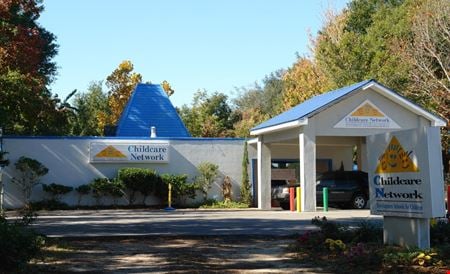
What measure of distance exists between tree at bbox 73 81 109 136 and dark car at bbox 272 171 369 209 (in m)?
30.7

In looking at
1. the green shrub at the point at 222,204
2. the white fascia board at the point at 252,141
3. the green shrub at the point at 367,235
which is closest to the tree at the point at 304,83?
the white fascia board at the point at 252,141

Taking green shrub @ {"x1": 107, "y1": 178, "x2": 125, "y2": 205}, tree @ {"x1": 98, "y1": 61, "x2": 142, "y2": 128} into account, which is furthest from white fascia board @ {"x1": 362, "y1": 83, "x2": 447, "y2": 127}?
tree @ {"x1": 98, "y1": 61, "x2": 142, "y2": 128}

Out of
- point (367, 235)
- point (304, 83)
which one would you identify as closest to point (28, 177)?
point (367, 235)

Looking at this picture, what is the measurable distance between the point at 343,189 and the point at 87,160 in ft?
37.5

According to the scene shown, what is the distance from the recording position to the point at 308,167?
2267cm

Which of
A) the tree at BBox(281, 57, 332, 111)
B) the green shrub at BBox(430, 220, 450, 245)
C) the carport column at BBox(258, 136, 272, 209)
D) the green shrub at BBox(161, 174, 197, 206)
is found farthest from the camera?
the tree at BBox(281, 57, 332, 111)

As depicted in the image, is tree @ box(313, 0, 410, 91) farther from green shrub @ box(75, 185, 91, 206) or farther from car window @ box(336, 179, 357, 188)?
green shrub @ box(75, 185, 91, 206)

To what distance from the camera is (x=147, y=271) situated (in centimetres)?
859

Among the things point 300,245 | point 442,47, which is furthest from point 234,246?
point 442,47

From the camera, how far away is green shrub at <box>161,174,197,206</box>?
2712 cm

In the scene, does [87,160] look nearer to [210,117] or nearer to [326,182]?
[326,182]

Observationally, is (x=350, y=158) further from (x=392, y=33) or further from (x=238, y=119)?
(x=238, y=119)

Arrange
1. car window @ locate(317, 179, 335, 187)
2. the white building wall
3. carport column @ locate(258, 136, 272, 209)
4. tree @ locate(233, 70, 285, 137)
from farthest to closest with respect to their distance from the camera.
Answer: tree @ locate(233, 70, 285, 137) < carport column @ locate(258, 136, 272, 209) < the white building wall < car window @ locate(317, 179, 335, 187)

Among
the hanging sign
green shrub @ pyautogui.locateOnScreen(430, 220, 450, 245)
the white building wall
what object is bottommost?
green shrub @ pyautogui.locateOnScreen(430, 220, 450, 245)
